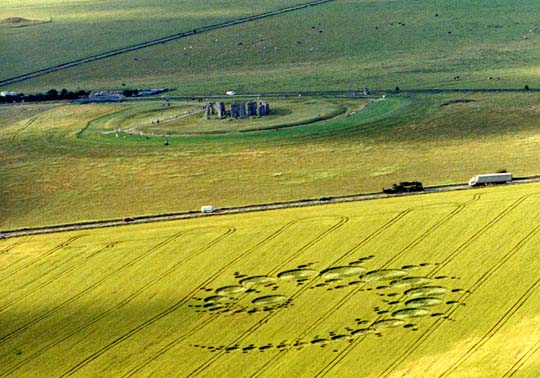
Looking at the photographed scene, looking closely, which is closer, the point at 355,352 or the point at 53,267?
the point at 355,352

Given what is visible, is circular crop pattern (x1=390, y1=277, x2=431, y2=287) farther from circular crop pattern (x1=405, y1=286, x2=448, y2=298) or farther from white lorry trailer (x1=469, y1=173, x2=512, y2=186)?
white lorry trailer (x1=469, y1=173, x2=512, y2=186)

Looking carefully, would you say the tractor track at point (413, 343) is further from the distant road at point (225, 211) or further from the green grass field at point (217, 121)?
the green grass field at point (217, 121)

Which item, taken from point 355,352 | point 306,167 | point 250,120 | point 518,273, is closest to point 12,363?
point 355,352

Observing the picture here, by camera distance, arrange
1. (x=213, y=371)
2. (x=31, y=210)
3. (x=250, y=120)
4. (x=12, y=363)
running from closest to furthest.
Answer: (x=213, y=371) < (x=12, y=363) < (x=31, y=210) < (x=250, y=120)

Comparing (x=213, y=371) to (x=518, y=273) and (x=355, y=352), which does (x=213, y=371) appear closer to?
(x=355, y=352)

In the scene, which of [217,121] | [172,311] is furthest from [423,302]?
[217,121]

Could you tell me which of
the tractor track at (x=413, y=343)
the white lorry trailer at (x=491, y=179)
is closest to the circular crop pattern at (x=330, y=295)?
the tractor track at (x=413, y=343)

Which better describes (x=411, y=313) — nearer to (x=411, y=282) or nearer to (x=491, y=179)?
(x=411, y=282)
